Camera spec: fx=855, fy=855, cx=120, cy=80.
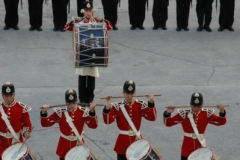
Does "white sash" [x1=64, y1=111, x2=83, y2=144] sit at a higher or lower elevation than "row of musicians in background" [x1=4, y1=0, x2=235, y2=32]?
lower

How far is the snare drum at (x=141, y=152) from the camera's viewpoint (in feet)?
35.7

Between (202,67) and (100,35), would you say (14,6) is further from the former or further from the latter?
(100,35)

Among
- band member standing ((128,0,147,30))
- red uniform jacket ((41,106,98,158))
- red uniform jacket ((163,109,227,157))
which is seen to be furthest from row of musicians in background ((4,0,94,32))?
red uniform jacket ((163,109,227,157))

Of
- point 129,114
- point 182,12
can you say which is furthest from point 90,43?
point 182,12

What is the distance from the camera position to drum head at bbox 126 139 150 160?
10.9m

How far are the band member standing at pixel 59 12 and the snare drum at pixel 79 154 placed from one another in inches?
305

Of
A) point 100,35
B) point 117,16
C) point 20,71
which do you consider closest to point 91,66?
point 100,35

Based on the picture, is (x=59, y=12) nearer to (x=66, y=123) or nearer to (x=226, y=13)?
(x=226, y=13)

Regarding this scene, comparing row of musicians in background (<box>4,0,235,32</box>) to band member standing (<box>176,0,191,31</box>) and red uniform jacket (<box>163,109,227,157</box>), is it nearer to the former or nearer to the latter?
band member standing (<box>176,0,191,31</box>)

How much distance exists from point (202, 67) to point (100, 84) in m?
2.19

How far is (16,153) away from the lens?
10.9 m

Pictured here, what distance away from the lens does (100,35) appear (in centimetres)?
1302

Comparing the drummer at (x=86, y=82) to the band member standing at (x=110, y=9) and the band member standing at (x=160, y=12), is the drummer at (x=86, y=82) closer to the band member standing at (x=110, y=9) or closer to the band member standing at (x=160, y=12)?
the band member standing at (x=110, y=9)

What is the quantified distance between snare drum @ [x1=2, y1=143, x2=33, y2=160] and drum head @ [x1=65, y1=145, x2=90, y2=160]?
51 centimetres
